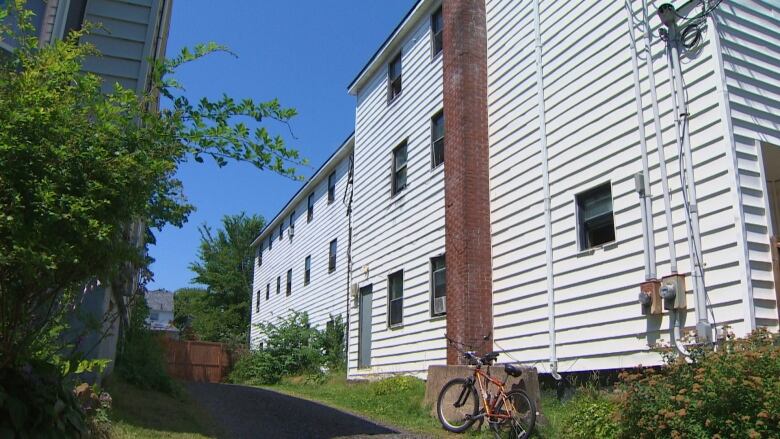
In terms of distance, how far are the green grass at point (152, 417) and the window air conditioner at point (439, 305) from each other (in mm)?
4775

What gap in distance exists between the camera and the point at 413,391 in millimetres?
11758

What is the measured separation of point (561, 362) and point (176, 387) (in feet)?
21.2

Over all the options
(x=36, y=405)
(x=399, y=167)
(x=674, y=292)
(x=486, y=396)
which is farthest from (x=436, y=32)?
(x=36, y=405)

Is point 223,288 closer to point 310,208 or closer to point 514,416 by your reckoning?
point 310,208

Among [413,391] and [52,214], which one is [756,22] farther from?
[52,214]

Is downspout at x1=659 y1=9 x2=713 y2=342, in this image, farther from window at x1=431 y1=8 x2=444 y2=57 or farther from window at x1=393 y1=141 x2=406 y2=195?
window at x1=393 y1=141 x2=406 y2=195

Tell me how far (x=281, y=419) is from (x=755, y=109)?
25.1 ft

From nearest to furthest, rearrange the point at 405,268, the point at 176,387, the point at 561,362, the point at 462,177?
the point at 561,362 → the point at 176,387 → the point at 462,177 → the point at 405,268

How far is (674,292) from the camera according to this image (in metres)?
7.78

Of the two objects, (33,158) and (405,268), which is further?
(405,268)

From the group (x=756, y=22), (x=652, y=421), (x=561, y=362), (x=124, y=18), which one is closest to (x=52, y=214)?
(x=652, y=421)

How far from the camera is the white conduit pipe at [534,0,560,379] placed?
390 inches

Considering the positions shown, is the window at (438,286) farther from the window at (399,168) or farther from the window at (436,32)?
the window at (436,32)

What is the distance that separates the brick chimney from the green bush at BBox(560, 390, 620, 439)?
131 inches
